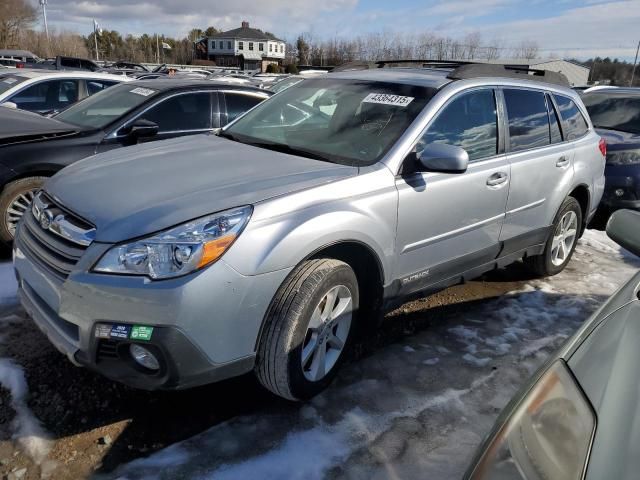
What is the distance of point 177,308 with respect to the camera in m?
2.18

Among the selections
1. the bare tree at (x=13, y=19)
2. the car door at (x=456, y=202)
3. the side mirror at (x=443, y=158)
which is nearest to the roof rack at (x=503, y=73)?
the car door at (x=456, y=202)

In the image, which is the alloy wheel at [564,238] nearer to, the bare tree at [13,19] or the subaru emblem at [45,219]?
the subaru emblem at [45,219]

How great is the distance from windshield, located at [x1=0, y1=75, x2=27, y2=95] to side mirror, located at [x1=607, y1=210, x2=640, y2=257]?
7.72 metres

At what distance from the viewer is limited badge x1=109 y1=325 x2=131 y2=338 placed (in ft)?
7.31

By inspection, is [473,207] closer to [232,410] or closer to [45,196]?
[232,410]

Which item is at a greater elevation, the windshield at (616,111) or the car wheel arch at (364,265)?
the windshield at (616,111)

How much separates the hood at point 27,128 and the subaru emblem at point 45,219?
2.17 metres

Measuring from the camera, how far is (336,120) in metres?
3.51

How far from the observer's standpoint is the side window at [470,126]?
3.32 meters

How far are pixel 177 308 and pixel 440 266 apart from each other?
6.15ft

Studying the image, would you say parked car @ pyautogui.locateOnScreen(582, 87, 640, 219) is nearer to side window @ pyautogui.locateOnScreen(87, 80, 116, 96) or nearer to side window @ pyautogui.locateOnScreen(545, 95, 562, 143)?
side window @ pyautogui.locateOnScreen(545, 95, 562, 143)

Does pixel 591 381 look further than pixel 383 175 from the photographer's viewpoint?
No

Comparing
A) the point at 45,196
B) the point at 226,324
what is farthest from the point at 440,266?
the point at 45,196

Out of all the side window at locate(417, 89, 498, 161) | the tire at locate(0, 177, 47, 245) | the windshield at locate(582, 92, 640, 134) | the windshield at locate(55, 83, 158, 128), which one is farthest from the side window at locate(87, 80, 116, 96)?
the windshield at locate(582, 92, 640, 134)
